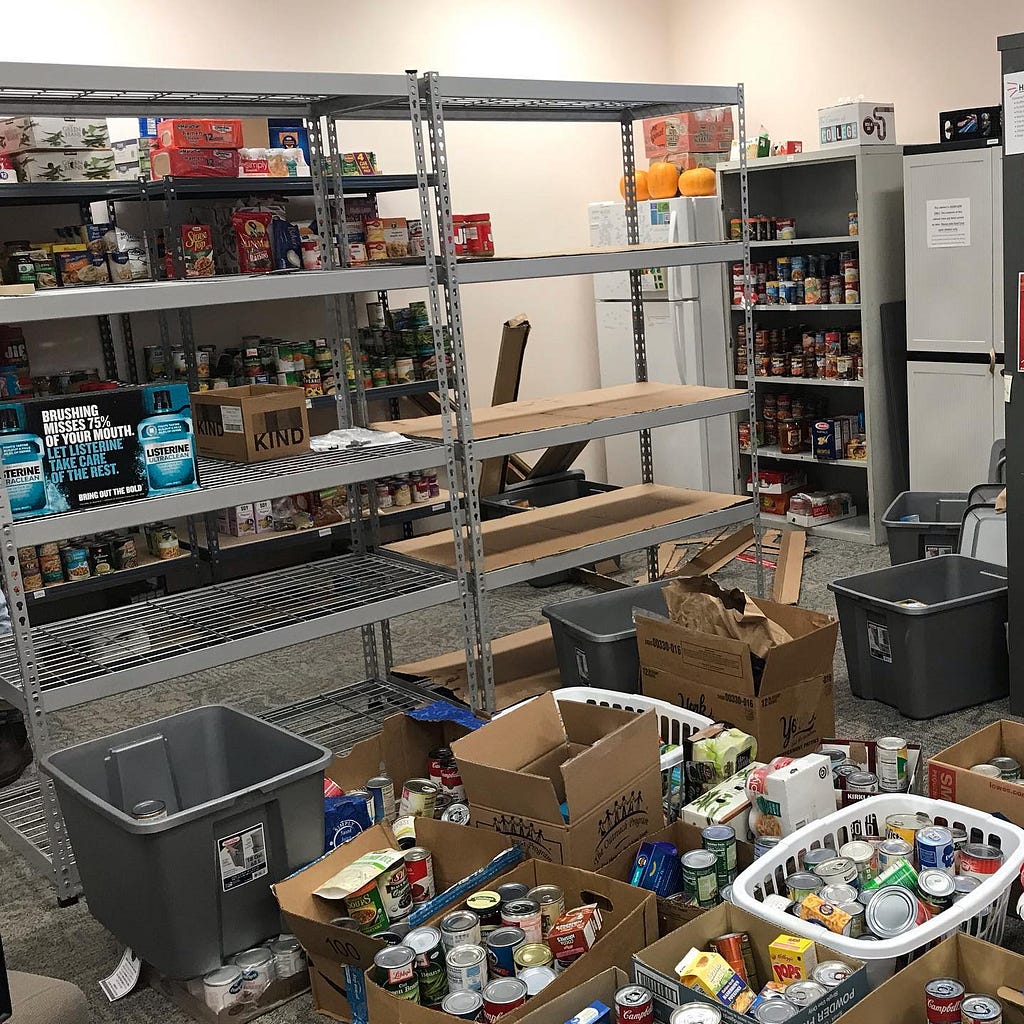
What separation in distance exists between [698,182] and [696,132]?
325 mm

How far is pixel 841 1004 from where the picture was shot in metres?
1.85

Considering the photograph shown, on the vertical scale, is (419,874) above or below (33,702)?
below

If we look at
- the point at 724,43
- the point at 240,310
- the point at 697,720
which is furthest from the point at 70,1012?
the point at 724,43

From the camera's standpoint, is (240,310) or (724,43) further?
(724,43)

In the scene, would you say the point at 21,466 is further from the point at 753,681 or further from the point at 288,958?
the point at 753,681

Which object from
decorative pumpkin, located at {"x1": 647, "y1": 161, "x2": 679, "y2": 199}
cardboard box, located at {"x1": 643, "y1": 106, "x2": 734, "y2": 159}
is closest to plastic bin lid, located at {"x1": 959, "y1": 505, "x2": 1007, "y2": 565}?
decorative pumpkin, located at {"x1": 647, "y1": 161, "x2": 679, "y2": 199}

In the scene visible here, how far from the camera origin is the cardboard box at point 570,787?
94.0 inches

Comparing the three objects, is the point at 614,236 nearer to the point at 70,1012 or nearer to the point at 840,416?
the point at 840,416

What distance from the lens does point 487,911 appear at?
7.30 ft

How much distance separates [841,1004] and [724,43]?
248 inches

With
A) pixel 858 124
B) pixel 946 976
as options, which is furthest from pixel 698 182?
pixel 946 976

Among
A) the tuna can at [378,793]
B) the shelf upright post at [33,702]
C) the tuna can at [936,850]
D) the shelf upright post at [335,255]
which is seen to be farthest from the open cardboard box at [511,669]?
the tuna can at [936,850]

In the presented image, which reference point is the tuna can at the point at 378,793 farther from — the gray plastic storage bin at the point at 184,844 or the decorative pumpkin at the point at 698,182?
the decorative pumpkin at the point at 698,182

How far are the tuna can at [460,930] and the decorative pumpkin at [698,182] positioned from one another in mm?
4857
